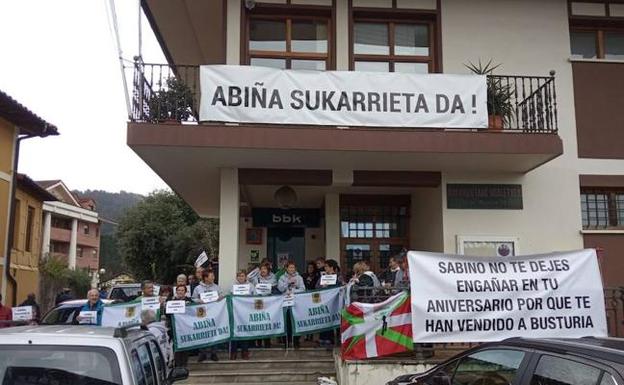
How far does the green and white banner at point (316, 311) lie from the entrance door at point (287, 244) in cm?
519

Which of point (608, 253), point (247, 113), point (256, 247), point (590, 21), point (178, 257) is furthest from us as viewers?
point (178, 257)

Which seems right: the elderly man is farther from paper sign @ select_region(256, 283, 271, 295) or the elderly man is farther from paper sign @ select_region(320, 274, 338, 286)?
paper sign @ select_region(320, 274, 338, 286)

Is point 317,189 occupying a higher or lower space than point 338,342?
higher

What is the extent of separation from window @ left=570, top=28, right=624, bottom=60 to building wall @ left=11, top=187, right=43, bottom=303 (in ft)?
63.1

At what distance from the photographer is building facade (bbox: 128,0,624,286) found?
1173 cm

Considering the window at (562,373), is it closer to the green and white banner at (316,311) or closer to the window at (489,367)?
the window at (489,367)

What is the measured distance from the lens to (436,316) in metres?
9.13

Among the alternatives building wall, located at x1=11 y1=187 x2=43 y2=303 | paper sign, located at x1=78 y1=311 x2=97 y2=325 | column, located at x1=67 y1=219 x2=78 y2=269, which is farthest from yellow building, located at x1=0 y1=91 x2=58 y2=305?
column, located at x1=67 y1=219 x2=78 y2=269

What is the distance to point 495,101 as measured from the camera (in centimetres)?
1217

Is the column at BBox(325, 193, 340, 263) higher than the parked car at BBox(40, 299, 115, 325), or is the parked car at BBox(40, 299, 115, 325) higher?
the column at BBox(325, 193, 340, 263)

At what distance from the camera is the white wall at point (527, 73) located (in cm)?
1270

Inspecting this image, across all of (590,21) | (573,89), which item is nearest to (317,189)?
(573,89)

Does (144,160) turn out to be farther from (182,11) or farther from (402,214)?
(402,214)

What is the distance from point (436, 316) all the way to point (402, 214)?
621 cm
